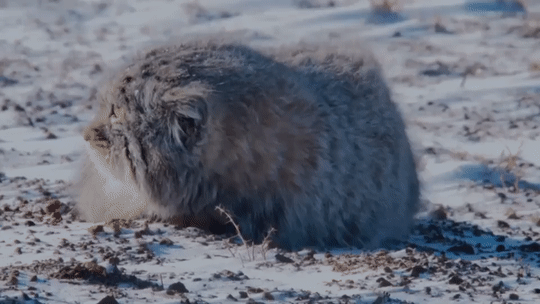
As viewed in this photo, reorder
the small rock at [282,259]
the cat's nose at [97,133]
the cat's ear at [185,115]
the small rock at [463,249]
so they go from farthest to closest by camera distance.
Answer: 1. the small rock at [463,249]
2. the cat's nose at [97,133]
3. the cat's ear at [185,115]
4. the small rock at [282,259]

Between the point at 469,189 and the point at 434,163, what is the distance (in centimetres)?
69

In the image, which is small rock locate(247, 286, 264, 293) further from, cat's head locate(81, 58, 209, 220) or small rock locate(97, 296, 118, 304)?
cat's head locate(81, 58, 209, 220)

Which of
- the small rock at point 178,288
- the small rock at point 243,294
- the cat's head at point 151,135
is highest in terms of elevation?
the cat's head at point 151,135

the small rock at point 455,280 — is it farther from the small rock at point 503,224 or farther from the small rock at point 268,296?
the small rock at point 503,224

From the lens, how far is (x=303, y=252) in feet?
16.5

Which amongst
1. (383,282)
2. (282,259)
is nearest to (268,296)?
(383,282)

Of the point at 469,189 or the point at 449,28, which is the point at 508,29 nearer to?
the point at 449,28

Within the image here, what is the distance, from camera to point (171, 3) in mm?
14234

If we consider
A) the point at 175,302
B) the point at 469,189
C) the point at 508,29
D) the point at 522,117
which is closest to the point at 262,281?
the point at 175,302

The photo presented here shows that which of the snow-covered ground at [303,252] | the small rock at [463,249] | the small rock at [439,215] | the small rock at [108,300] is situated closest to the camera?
the small rock at [108,300]

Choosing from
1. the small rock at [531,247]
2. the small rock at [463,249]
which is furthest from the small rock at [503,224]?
the small rock at [463,249]

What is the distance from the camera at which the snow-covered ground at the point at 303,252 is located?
4160mm

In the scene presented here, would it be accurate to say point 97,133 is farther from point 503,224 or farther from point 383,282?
point 503,224

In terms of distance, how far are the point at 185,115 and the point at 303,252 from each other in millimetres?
930
